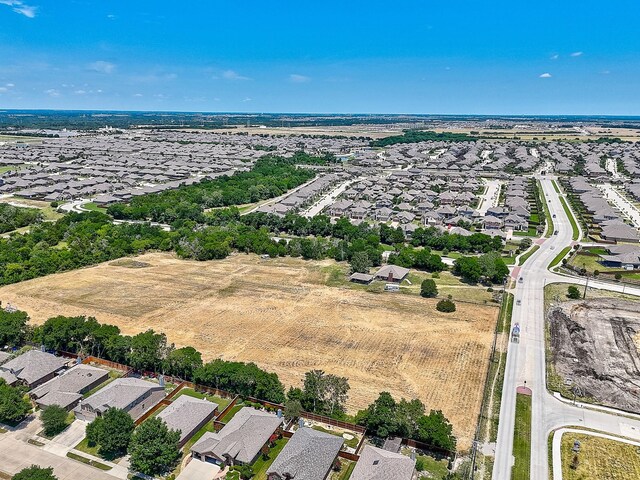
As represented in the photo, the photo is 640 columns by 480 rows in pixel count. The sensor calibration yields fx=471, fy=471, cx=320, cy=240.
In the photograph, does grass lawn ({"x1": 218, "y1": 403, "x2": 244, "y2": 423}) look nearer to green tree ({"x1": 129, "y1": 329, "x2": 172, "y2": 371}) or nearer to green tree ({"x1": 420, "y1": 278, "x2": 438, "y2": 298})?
green tree ({"x1": 129, "y1": 329, "x2": 172, "y2": 371})

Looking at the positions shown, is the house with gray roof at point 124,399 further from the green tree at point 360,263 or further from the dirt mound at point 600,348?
the dirt mound at point 600,348

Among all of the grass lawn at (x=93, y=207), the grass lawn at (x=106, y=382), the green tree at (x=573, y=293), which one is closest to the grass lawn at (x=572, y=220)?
the green tree at (x=573, y=293)

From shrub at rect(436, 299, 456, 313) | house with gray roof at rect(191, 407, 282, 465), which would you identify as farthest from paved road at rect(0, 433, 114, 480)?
shrub at rect(436, 299, 456, 313)

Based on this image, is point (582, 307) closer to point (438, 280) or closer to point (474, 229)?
point (438, 280)

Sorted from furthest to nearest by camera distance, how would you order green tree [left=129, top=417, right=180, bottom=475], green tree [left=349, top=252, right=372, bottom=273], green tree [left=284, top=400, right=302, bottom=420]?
green tree [left=349, top=252, right=372, bottom=273] < green tree [left=284, top=400, right=302, bottom=420] < green tree [left=129, top=417, right=180, bottom=475]

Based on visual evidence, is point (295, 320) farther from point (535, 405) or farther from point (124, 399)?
point (535, 405)
